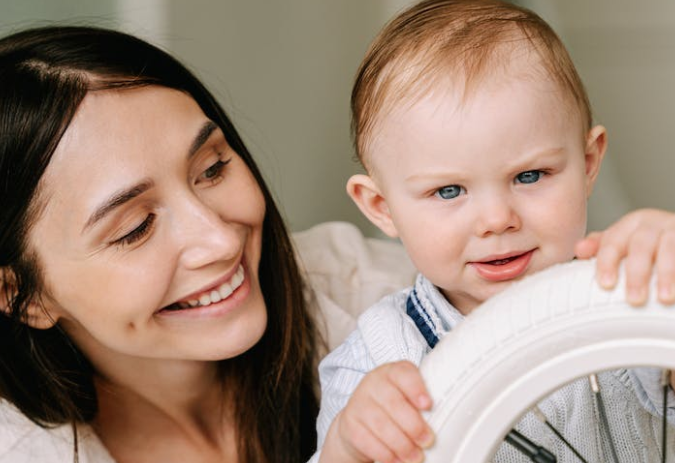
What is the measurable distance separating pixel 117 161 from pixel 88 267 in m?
0.12

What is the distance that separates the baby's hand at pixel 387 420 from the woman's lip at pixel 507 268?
20 centimetres

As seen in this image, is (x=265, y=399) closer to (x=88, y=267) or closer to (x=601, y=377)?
(x=88, y=267)

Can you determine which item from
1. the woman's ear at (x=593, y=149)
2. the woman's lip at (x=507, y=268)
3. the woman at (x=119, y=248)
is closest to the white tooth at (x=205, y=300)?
the woman at (x=119, y=248)

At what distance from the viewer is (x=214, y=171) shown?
0.98 meters

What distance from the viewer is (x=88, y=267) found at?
2.92 ft

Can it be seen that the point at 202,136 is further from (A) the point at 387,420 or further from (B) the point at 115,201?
(A) the point at 387,420

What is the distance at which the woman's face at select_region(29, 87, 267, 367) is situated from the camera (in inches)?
33.8

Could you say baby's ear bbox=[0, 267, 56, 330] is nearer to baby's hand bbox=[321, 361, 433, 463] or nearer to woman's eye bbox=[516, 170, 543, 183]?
baby's hand bbox=[321, 361, 433, 463]

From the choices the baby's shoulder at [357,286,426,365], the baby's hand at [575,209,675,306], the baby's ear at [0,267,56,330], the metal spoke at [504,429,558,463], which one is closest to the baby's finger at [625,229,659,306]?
the baby's hand at [575,209,675,306]

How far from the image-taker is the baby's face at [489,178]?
737 mm

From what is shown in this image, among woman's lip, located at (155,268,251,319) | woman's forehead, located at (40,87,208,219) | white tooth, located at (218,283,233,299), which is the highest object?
woman's forehead, located at (40,87,208,219)

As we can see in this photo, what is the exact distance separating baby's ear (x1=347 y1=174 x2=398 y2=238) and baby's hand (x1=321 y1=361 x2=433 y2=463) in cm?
27

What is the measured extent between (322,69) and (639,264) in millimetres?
1211

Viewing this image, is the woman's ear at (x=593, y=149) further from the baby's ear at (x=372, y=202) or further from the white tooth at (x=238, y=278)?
the white tooth at (x=238, y=278)
